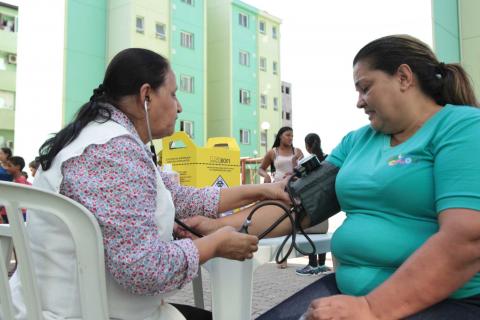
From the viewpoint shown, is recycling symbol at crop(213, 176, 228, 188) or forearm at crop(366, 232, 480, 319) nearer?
forearm at crop(366, 232, 480, 319)

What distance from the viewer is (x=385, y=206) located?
1.45 m

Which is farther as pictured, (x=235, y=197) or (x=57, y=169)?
(x=235, y=197)

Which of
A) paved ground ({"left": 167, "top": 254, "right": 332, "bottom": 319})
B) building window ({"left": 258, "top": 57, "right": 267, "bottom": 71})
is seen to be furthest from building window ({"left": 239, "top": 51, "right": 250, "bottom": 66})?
paved ground ({"left": 167, "top": 254, "right": 332, "bottom": 319})

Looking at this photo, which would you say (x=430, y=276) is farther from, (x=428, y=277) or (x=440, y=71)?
(x=440, y=71)

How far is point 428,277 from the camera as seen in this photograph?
1.18m

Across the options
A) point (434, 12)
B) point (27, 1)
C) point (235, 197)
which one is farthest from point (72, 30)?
point (235, 197)

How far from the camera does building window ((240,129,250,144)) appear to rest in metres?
26.6

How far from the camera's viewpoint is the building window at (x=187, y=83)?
22.5 metres

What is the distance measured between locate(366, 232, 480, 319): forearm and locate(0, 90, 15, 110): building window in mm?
31186

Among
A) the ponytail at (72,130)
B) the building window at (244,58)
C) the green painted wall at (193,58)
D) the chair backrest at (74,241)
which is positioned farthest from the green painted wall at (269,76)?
the chair backrest at (74,241)

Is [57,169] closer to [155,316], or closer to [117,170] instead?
[117,170]

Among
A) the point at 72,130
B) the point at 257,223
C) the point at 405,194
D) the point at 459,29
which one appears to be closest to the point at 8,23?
the point at 459,29

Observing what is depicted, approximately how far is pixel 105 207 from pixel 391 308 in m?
0.81

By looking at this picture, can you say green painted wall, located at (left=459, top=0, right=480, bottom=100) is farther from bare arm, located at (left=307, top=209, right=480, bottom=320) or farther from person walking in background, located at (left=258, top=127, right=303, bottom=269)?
bare arm, located at (left=307, top=209, right=480, bottom=320)
